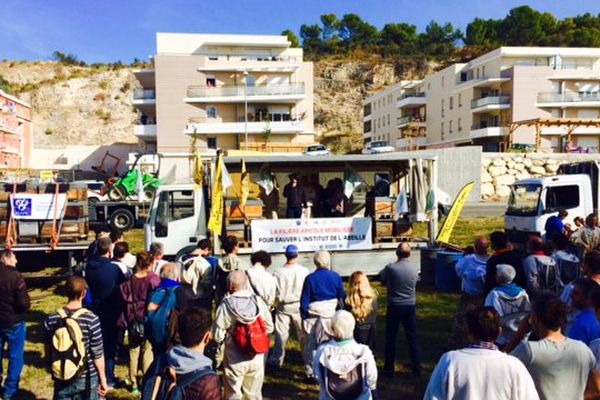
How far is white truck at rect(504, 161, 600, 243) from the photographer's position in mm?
14648

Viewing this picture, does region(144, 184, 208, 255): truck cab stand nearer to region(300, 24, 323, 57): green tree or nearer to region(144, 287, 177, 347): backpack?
region(144, 287, 177, 347): backpack

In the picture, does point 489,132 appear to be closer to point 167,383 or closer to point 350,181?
point 350,181

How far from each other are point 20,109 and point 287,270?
58157 mm

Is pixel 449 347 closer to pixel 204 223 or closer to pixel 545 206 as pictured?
pixel 204 223

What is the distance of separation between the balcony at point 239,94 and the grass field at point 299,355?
34.8 meters

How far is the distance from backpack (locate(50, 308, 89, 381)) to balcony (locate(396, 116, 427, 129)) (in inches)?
2372

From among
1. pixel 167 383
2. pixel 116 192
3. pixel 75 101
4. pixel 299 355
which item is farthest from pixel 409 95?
pixel 167 383

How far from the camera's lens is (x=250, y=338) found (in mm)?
4613

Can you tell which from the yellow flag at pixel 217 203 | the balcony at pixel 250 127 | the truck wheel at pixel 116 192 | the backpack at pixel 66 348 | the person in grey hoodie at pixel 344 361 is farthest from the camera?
the balcony at pixel 250 127

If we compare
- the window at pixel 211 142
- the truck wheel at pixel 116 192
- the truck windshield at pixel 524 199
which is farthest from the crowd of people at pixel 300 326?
the window at pixel 211 142

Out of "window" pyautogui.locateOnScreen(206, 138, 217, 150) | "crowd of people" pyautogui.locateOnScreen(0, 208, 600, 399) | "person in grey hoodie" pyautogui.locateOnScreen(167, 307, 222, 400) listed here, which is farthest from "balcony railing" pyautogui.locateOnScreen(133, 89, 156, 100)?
"person in grey hoodie" pyautogui.locateOnScreen(167, 307, 222, 400)

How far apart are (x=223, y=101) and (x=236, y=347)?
41943 millimetres

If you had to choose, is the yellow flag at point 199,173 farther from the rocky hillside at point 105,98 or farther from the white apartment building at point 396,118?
the rocky hillside at point 105,98

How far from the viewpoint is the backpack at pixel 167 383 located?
3.03 metres
